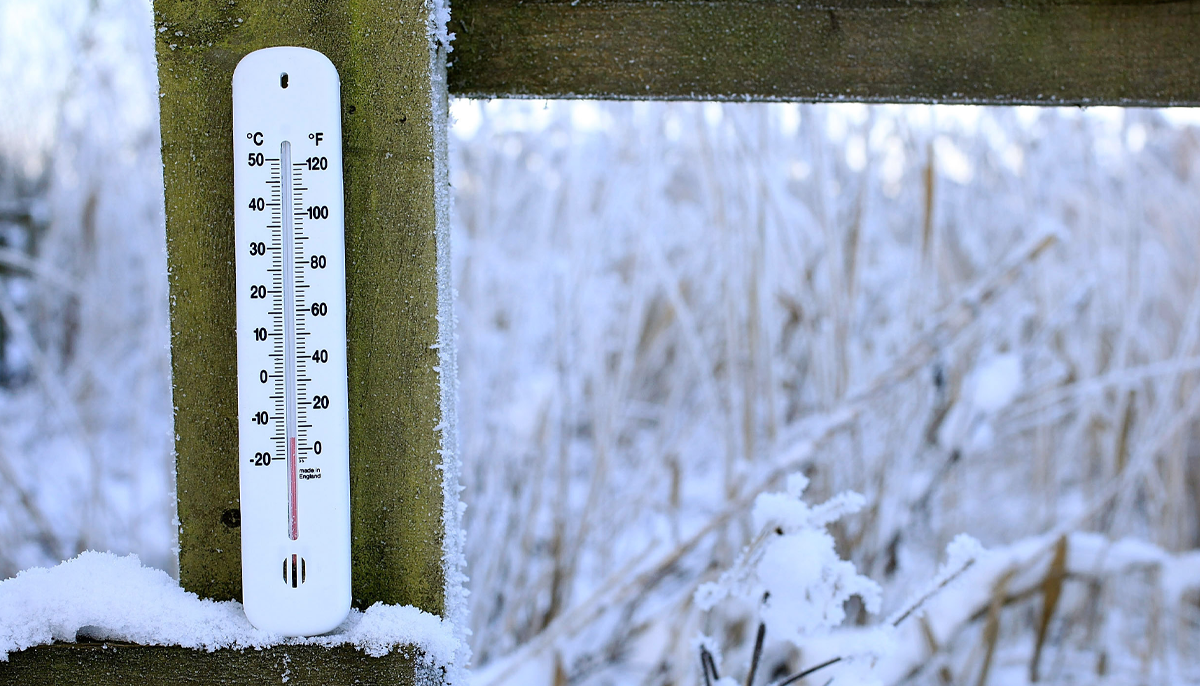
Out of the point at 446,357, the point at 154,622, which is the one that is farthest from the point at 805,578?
the point at 154,622

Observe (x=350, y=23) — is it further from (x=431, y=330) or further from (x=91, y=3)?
(x=91, y=3)

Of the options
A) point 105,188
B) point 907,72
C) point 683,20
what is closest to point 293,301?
point 683,20

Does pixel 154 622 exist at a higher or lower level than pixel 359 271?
lower

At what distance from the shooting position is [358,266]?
42cm

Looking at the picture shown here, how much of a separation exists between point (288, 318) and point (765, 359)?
0.65 metres

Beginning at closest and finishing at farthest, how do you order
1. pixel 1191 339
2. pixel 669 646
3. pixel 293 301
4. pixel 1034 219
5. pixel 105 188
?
1. pixel 293 301
2. pixel 669 646
3. pixel 1191 339
4. pixel 1034 219
5. pixel 105 188

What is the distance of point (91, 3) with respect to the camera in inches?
50.6

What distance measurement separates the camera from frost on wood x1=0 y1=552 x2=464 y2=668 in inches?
16.1

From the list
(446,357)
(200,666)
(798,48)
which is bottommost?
(200,666)

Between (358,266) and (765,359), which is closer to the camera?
(358,266)

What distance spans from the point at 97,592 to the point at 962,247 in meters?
1.59

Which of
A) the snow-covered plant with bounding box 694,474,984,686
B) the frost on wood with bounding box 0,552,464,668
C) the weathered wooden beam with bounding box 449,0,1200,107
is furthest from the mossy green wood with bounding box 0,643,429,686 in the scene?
the weathered wooden beam with bounding box 449,0,1200,107

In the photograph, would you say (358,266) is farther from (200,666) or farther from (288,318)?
(200,666)

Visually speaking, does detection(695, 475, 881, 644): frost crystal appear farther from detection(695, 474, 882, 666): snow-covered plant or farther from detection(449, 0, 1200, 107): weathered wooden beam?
detection(449, 0, 1200, 107): weathered wooden beam
